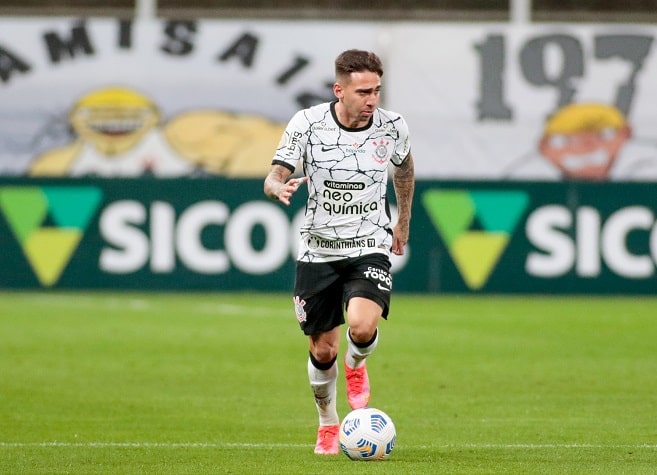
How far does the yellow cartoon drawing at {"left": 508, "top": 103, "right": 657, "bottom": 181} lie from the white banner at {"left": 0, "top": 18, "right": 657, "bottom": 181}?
24 mm

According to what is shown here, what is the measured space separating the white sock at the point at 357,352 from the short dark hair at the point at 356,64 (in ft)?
4.72

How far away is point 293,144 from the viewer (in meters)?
8.83

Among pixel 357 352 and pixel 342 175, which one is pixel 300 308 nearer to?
pixel 357 352

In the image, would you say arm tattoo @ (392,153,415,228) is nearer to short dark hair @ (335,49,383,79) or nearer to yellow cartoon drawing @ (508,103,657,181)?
short dark hair @ (335,49,383,79)

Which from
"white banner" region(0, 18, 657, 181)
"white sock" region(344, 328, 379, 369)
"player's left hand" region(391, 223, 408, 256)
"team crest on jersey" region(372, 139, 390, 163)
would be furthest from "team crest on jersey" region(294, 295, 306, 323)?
"white banner" region(0, 18, 657, 181)

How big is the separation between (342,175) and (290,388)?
3817 mm

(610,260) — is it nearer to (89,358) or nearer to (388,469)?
(89,358)

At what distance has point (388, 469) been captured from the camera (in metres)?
8.20

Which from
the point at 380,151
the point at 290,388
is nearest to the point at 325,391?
the point at 380,151

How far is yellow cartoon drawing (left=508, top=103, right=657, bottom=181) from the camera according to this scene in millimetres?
27203

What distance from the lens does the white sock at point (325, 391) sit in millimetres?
9055

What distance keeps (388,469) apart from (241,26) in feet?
67.8

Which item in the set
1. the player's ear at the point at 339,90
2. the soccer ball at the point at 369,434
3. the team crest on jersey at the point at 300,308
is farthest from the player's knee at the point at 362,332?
the player's ear at the point at 339,90

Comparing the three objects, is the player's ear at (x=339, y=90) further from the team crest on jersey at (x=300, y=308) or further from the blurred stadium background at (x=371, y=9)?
the blurred stadium background at (x=371, y=9)
